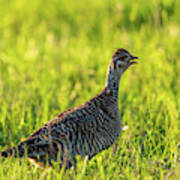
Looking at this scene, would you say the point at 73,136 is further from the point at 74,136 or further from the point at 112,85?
the point at 112,85

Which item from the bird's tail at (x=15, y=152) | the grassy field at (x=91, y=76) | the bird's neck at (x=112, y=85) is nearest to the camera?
the bird's tail at (x=15, y=152)

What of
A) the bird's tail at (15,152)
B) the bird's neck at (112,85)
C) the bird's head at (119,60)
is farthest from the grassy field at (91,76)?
the bird's head at (119,60)

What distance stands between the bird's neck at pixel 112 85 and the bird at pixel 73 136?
0.61ft

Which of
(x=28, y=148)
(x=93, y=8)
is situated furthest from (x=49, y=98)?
(x=93, y=8)

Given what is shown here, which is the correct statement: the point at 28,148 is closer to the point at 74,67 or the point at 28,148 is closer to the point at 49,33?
the point at 74,67

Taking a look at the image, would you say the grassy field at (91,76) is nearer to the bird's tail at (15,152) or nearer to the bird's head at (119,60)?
the bird's tail at (15,152)

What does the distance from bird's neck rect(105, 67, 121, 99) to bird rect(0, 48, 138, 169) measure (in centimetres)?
18

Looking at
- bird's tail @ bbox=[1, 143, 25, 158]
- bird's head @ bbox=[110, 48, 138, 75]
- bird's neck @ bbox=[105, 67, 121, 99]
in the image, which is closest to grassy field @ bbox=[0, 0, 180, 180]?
bird's tail @ bbox=[1, 143, 25, 158]

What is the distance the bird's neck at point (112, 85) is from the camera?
5.23 m

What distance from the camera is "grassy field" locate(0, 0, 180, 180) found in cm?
459

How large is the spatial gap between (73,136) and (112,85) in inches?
34.8

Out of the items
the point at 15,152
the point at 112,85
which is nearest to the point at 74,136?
the point at 15,152

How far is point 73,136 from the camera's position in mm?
4605

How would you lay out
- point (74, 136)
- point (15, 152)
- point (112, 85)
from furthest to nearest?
point (112, 85), point (74, 136), point (15, 152)
